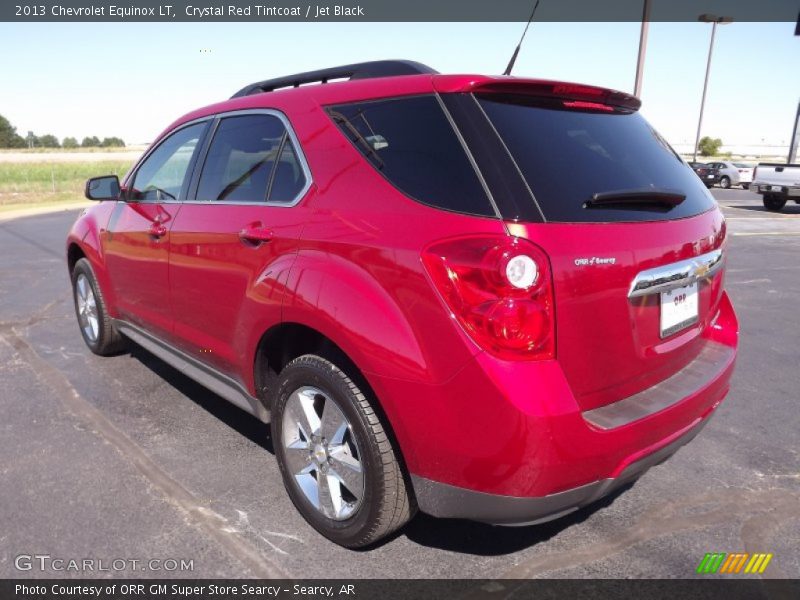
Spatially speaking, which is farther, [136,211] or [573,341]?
[136,211]

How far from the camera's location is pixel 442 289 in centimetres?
196

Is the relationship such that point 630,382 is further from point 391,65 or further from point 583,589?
point 391,65

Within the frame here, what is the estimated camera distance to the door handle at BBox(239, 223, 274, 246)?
2646mm

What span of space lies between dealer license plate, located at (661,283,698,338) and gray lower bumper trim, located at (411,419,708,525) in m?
0.48

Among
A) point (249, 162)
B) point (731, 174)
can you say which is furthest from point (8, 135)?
point (249, 162)

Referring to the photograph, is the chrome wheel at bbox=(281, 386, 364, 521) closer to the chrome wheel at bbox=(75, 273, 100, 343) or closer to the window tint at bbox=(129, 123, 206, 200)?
the window tint at bbox=(129, 123, 206, 200)

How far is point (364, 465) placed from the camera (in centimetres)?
229

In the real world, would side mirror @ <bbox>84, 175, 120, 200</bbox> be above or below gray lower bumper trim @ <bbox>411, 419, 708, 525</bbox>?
above

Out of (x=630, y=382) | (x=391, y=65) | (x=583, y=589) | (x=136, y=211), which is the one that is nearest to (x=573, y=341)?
(x=630, y=382)

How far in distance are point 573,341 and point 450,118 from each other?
88cm

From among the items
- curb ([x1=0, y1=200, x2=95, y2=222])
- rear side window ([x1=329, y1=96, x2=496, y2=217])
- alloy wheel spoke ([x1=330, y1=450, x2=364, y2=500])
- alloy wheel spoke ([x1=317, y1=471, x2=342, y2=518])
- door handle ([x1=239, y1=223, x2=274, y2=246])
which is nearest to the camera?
rear side window ([x1=329, y1=96, x2=496, y2=217])

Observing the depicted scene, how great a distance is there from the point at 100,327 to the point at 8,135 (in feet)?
432

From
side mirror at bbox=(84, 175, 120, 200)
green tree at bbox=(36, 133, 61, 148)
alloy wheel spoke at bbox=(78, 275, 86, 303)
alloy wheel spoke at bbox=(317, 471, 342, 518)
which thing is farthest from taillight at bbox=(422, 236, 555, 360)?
green tree at bbox=(36, 133, 61, 148)

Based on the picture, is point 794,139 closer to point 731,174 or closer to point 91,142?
point 731,174
